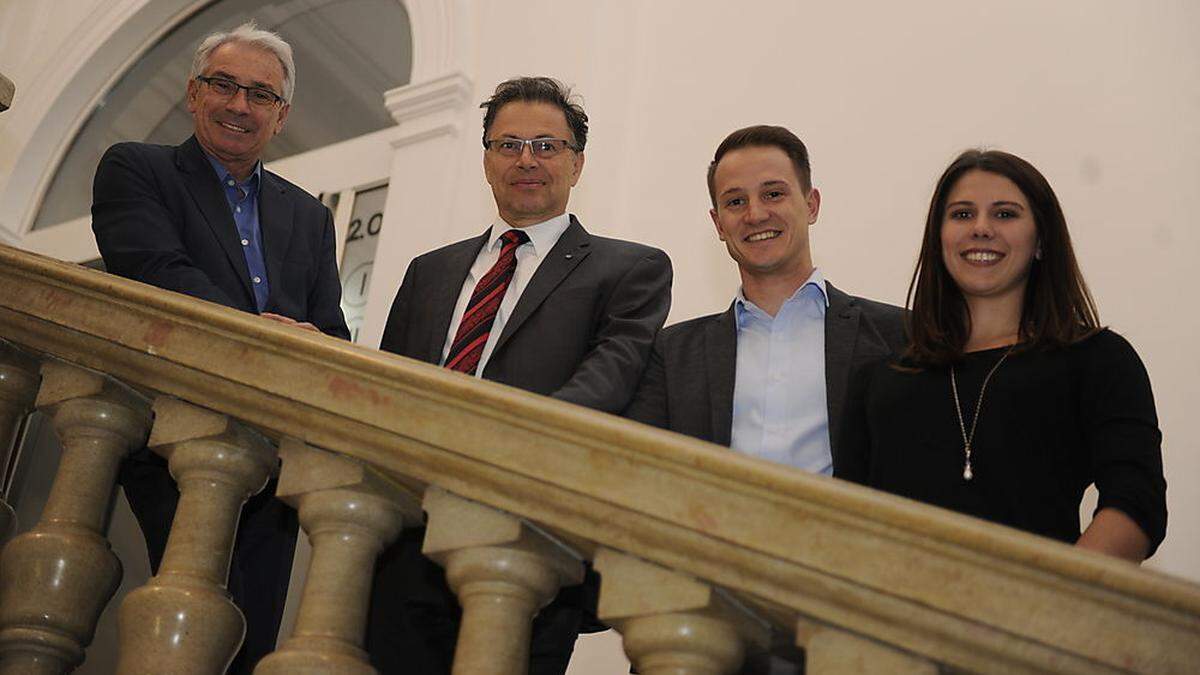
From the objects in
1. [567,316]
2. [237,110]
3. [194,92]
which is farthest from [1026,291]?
[194,92]

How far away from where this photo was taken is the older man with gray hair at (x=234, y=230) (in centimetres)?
200

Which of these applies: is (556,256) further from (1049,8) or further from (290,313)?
(1049,8)

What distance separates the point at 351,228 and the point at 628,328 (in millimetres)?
2875

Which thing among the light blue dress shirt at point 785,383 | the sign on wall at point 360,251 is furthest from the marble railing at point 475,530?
the sign on wall at point 360,251

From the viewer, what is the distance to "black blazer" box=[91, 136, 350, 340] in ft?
7.29

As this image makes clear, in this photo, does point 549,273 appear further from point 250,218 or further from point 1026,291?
point 1026,291

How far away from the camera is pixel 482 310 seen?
7.70 ft

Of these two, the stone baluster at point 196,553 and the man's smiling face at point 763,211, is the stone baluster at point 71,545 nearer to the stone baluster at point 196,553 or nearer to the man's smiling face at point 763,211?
the stone baluster at point 196,553

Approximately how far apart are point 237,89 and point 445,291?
616 millimetres

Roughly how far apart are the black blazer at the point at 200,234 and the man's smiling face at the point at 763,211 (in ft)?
2.75

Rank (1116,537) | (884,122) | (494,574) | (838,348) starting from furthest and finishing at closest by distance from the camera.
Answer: (884,122)
(838,348)
(1116,537)
(494,574)

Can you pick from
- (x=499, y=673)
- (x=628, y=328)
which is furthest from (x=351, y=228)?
(x=499, y=673)

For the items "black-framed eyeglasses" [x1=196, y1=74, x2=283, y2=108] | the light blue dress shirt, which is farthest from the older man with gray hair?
the light blue dress shirt

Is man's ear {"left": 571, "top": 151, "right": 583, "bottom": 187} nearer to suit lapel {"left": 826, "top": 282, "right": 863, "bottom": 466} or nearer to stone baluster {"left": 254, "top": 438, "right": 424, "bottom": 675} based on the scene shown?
suit lapel {"left": 826, "top": 282, "right": 863, "bottom": 466}
